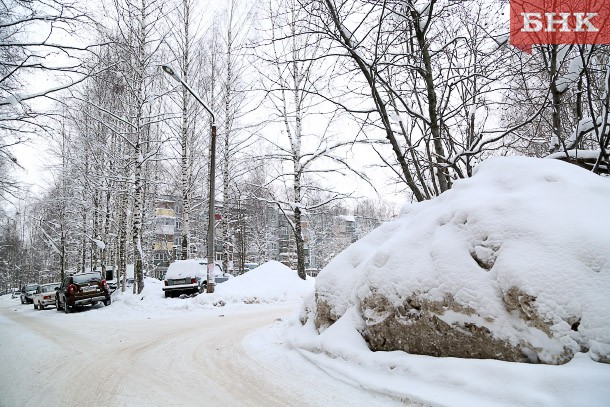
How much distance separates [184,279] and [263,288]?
3.78m

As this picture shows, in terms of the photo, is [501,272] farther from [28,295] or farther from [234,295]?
[28,295]

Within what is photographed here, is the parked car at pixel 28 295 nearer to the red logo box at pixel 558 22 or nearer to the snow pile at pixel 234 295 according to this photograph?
the snow pile at pixel 234 295

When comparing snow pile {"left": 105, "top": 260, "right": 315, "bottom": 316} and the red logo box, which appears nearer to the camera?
the red logo box

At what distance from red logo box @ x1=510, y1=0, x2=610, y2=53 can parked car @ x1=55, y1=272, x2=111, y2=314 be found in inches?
643

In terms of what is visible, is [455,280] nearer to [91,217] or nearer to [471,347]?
[471,347]

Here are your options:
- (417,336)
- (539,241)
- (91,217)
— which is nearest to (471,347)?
(417,336)

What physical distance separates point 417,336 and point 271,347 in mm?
2619

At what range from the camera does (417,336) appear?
11.3ft

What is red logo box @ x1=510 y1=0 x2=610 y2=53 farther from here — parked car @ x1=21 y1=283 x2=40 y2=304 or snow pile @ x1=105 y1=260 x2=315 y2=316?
parked car @ x1=21 y1=283 x2=40 y2=304

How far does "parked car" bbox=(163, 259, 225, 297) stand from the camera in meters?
15.1

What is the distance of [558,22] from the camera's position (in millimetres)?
4840

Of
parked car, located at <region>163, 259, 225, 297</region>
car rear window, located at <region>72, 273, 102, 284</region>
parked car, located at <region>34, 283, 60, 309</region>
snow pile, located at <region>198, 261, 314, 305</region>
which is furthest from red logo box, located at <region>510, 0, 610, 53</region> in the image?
parked car, located at <region>34, 283, 60, 309</region>

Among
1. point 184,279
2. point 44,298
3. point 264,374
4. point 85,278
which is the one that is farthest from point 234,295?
point 44,298

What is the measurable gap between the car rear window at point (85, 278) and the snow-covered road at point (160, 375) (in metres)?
8.07
